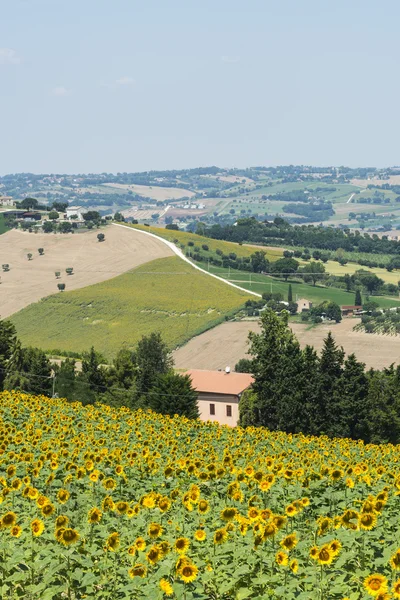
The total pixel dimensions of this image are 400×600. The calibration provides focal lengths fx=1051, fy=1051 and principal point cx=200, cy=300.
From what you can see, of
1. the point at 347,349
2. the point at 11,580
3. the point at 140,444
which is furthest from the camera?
the point at 347,349

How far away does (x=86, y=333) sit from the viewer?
169500 mm

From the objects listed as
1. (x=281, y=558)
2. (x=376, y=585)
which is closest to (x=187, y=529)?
(x=281, y=558)

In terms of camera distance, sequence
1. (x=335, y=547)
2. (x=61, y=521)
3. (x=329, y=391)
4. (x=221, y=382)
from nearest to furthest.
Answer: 1. (x=335, y=547)
2. (x=61, y=521)
3. (x=329, y=391)
4. (x=221, y=382)

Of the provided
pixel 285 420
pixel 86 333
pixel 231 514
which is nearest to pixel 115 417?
pixel 231 514

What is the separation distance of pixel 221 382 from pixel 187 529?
78.2 meters

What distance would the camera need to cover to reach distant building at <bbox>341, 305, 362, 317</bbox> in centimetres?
18212

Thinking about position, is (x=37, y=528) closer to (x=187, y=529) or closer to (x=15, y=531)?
(x=15, y=531)

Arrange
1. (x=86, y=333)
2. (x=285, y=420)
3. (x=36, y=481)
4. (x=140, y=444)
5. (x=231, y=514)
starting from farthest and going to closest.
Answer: (x=86, y=333) < (x=285, y=420) < (x=140, y=444) < (x=36, y=481) < (x=231, y=514)

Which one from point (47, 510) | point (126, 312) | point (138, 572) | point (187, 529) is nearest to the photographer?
point (138, 572)

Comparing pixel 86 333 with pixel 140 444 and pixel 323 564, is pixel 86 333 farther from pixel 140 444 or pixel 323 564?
pixel 323 564

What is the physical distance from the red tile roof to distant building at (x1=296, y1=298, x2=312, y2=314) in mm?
87989

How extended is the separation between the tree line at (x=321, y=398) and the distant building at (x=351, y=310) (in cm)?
10617

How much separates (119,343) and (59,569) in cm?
14777

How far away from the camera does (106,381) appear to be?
88688 millimetres
